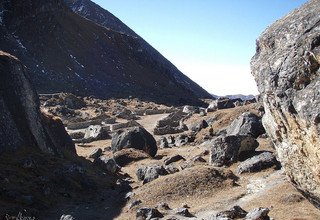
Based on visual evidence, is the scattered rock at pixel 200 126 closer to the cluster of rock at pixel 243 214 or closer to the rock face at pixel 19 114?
the rock face at pixel 19 114

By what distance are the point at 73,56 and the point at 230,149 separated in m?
105

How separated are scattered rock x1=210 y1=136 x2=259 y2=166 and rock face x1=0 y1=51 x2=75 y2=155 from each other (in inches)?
576

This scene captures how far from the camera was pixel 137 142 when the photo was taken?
1769 inches

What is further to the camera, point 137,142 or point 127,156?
point 137,142

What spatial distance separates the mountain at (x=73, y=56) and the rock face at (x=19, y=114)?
70.4 meters

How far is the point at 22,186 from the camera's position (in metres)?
26.8

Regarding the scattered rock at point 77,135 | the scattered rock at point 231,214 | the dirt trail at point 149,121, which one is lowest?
the scattered rock at point 77,135

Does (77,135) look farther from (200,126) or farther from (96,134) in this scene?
(200,126)

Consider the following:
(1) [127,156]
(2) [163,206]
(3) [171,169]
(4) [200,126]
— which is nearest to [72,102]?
(4) [200,126]

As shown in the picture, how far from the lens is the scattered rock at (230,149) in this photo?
32.5 metres

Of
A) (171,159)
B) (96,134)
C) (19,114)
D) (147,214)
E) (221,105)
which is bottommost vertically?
(96,134)

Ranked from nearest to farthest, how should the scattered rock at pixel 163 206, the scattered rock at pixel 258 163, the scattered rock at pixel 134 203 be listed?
the scattered rock at pixel 163 206, the scattered rock at pixel 134 203, the scattered rock at pixel 258 163

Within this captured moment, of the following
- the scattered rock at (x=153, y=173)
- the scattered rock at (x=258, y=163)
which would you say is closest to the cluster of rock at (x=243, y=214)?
the scattered rock at (x=258, y=163)

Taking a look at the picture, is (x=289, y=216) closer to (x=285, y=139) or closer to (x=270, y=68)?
(x=285, y=139)
